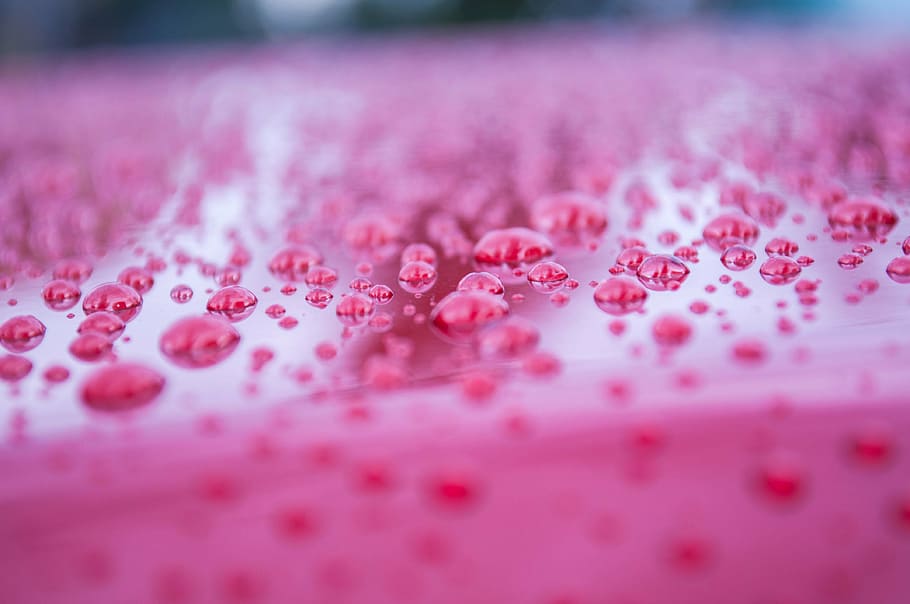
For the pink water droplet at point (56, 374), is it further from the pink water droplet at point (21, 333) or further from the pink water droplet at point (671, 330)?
the pink water droplet at point (671, 330)

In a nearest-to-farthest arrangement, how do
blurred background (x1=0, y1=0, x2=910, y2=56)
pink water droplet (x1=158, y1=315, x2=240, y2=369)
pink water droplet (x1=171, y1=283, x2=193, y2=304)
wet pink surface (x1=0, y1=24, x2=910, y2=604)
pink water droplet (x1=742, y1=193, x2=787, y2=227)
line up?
wet pink surface (x1=0, y1=24, x2=910, y2=604), pink water droplet (x1=158, y1=315, x2=240, y2=369), pink water droplet (x1=171, y1=283, x2=193, y2=304), pink water droplet (x1=742, y1=193, x2=787, y2=227), blurred background (x1=0, y1=0, x2=910, y2=56)

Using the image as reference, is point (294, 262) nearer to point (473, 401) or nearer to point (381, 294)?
point (381, 294)

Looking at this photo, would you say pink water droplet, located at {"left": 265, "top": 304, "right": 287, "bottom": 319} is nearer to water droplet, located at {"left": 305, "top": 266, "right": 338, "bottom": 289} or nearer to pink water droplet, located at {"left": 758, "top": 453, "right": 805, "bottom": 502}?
water droplet, located at {"left": 305, "top": 266, "right": 338, "bottom": 289}

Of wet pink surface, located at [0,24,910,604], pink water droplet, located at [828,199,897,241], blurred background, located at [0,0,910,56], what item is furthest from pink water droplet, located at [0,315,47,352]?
blurred background, located at [0,0,910,56]

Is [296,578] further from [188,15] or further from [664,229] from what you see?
[188,15]

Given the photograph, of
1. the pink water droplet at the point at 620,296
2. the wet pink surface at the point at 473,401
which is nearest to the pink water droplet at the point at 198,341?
the wet pink surface at the point at 473,401

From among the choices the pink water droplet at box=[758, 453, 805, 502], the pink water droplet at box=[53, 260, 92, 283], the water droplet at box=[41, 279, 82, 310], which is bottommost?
the pink water droplet at box=[758, 453, 805, 502]

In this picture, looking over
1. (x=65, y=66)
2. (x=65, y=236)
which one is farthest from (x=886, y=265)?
(x=65, y=66)
